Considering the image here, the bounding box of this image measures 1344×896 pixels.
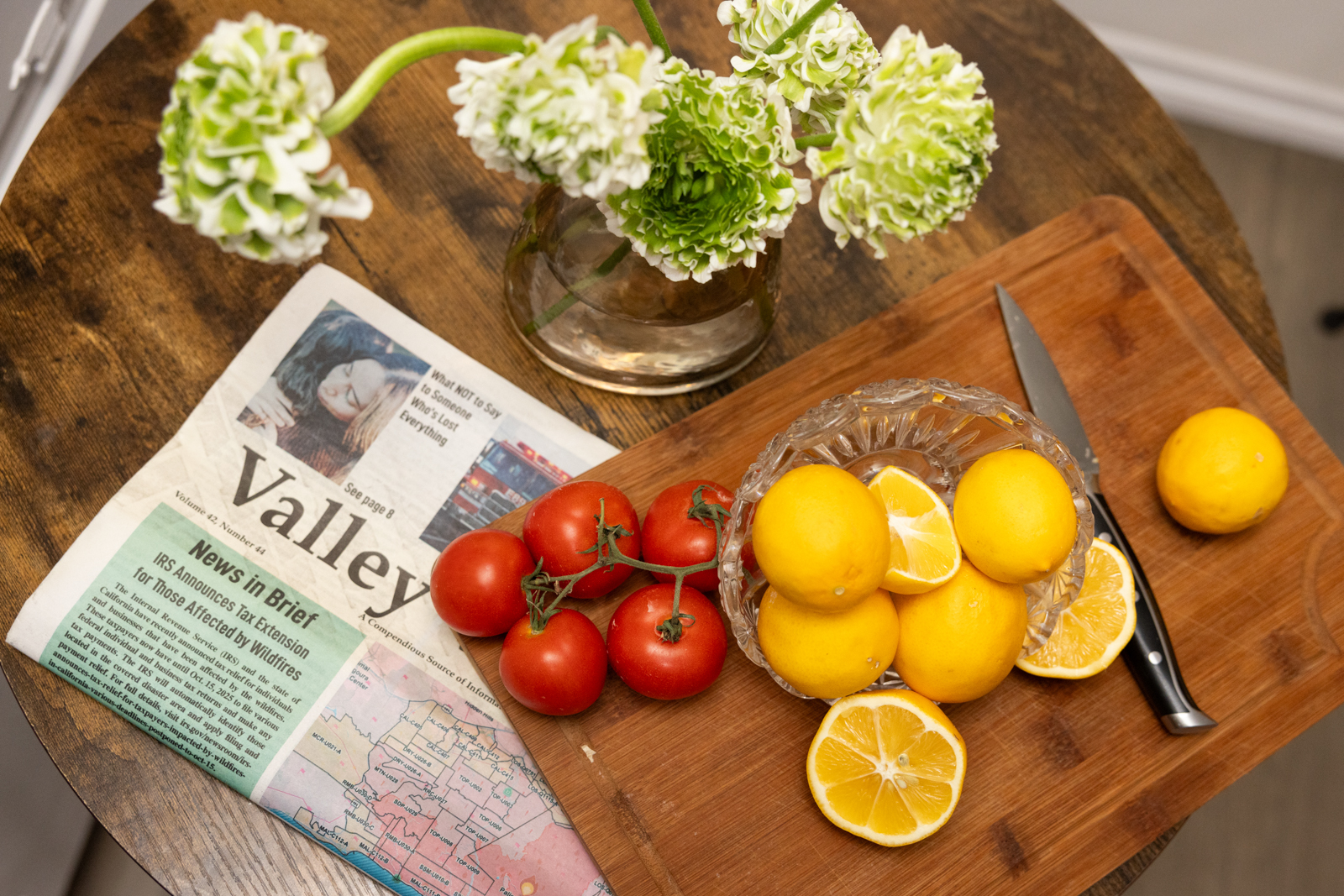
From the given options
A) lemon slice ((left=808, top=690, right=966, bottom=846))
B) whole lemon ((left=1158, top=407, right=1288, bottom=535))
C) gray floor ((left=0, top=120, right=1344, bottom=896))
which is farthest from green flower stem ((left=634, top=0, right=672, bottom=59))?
gray floor ((left=0, top=120, right=1344, bottom=896))

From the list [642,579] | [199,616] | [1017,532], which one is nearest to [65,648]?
[199,616]

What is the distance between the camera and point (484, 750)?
79 centimetres

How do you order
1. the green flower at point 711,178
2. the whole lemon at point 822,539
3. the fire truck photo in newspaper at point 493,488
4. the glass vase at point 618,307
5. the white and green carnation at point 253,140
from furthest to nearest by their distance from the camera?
the fire truck photo in newspaper at point 493,488, the glass vase at point 618,307, the whole lemon at point 822,539, the green flower at point 711,178, the white and green carnation at point 253,140

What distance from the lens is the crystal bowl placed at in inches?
28.9

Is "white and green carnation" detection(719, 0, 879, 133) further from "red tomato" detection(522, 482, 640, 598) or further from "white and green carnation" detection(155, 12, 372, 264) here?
"red tomato" detection(522, 482, 640, 598)

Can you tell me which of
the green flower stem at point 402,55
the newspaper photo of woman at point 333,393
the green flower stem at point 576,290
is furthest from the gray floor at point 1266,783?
the green flower stem at point 402,55

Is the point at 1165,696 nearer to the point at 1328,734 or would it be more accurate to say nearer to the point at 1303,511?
the point at 1303,511

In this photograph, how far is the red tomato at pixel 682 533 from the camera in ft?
2.43

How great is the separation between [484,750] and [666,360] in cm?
37

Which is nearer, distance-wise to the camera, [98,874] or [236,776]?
[236,776]

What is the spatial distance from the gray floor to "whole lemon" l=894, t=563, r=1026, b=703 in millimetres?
1093

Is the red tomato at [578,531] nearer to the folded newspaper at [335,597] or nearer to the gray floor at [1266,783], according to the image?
the folded newspaper at [335,597]

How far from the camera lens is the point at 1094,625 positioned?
0.79m

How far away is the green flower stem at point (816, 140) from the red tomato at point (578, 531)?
0.34m
